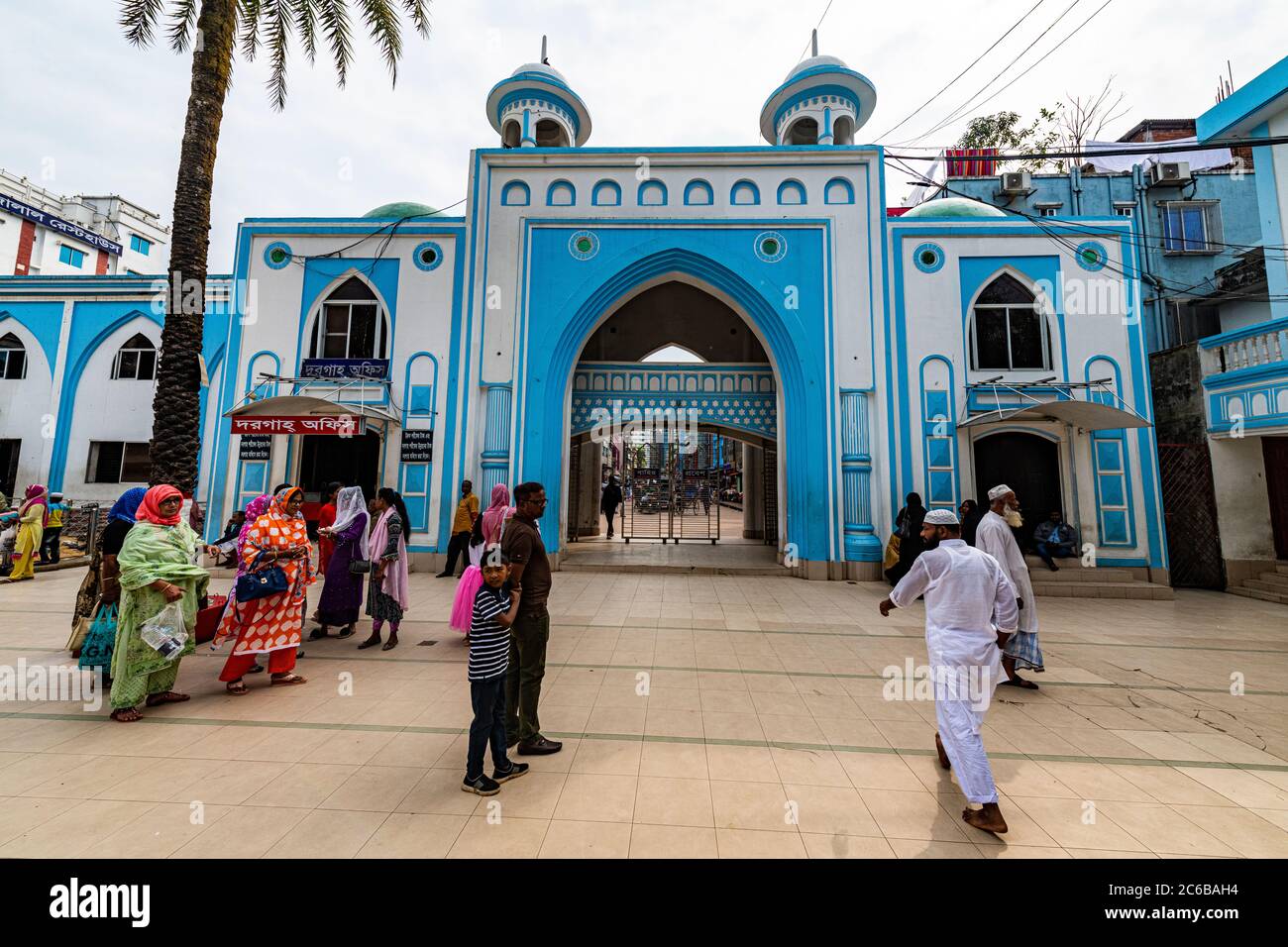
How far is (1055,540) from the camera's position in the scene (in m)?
9.55

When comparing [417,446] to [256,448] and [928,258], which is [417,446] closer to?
[256,448]

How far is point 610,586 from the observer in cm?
900

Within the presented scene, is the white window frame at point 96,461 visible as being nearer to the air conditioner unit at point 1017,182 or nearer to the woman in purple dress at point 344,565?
the woman in purple dress at point 344,565

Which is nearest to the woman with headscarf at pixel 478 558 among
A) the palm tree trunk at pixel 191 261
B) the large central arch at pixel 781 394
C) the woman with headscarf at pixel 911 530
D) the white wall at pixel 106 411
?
the palm tree trunk at pixel 191 261

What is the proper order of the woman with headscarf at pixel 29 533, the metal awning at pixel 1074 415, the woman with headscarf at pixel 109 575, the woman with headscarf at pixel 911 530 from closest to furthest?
the woman with headscarf at pixel 109 575
the woman with headscarf at pixel 29 533
the woman with headscarf at pixel 911 530
the metal awning at pixel 1074 415

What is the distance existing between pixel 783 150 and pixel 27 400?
19099mm

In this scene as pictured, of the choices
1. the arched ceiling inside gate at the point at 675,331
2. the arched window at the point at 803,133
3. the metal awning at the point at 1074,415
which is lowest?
the metal awning at the point at 1074,415

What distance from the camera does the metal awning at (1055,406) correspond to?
922 centimetres

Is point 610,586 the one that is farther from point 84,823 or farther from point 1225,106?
point 1225,106

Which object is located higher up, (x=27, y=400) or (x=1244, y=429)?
(x=27, y=400)

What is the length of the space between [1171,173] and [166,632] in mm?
24089

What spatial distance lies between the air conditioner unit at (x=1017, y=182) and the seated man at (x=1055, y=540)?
11972 mm
